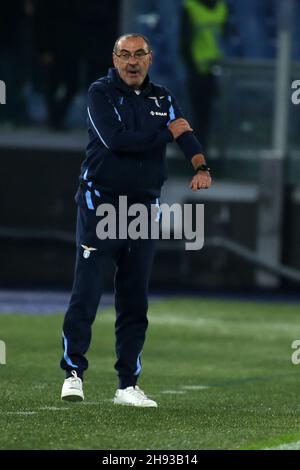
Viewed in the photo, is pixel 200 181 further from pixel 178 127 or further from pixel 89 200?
pixel 89 200

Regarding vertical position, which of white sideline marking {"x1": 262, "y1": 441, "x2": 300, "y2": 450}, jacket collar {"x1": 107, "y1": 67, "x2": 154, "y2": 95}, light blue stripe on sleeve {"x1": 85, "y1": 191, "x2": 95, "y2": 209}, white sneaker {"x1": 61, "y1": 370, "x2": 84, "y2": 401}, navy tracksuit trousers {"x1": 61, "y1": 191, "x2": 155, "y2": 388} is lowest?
white sideline marking {"x1": 262, "y1": 441, "x2": 300, "y2": 450}

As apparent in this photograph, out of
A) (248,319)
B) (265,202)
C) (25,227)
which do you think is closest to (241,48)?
(265,202)

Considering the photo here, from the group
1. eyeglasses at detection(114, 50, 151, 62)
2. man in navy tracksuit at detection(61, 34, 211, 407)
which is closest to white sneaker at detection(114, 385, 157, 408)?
man in navy tracksuit at detection(61, 34, 211, 407)

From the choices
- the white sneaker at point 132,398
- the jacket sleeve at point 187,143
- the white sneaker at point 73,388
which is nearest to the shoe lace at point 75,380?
the white sneaker at point 73,388

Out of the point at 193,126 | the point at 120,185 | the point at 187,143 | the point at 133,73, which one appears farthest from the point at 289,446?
the point at 193,126

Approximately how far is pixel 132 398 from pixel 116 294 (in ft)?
1.74

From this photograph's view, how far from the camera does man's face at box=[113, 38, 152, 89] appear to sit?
7637 mm

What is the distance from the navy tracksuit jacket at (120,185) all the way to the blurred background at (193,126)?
9.97 metres

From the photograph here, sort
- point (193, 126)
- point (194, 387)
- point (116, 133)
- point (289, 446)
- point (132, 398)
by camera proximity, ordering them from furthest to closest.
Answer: point (193, 126) < point (194, 387) < point (132, 398) < point (116, 133) < point (289, 446)

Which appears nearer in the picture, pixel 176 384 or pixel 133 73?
pixel 133 73

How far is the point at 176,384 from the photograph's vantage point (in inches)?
383

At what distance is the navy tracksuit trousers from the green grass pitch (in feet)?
0.88

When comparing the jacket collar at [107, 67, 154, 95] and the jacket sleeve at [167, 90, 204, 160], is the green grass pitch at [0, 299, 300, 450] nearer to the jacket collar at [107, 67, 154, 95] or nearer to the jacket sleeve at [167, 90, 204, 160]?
the jacket sleeve at [167, 90, 204, 160]

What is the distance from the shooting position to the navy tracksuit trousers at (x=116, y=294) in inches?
303
